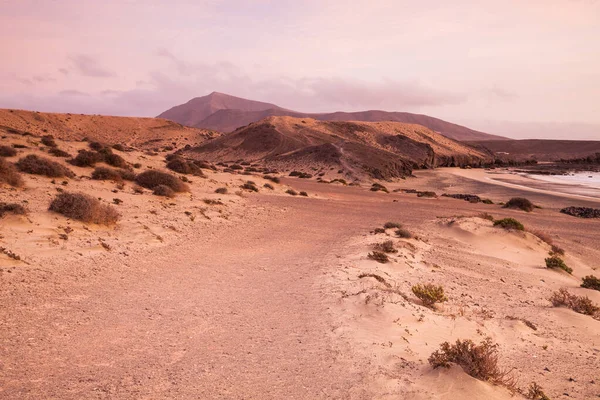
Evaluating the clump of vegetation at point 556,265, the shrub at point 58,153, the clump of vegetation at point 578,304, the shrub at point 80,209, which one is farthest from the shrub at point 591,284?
the shrub at point 58,153

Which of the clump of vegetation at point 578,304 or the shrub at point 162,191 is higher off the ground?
the shrub at point 162,191

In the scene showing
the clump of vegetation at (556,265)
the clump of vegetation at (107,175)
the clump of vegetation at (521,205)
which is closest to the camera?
the clump of vegetation at (556,265)

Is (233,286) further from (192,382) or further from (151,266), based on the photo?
(192,382)

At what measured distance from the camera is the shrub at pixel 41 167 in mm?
17266

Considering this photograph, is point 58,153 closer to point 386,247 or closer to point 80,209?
point 80,209

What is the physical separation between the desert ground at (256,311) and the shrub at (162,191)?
1503 millimetres

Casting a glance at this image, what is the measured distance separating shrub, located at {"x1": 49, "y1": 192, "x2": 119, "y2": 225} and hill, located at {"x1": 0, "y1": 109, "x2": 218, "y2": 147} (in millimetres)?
57566

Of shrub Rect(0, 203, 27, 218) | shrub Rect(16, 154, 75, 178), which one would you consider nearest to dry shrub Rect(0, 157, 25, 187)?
shrub Rect(16, 154, 75, 178)

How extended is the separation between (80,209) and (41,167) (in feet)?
24.7

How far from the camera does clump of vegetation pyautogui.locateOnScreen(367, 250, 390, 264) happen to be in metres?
12.5

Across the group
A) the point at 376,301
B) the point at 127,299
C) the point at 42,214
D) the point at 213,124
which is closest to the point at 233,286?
the point at 127,299

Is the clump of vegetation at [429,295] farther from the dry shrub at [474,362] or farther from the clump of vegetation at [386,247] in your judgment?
the clump of vegetation at [386,247]

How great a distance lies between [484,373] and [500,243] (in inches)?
554

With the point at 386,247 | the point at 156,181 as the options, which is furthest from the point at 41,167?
the point at 386,247
